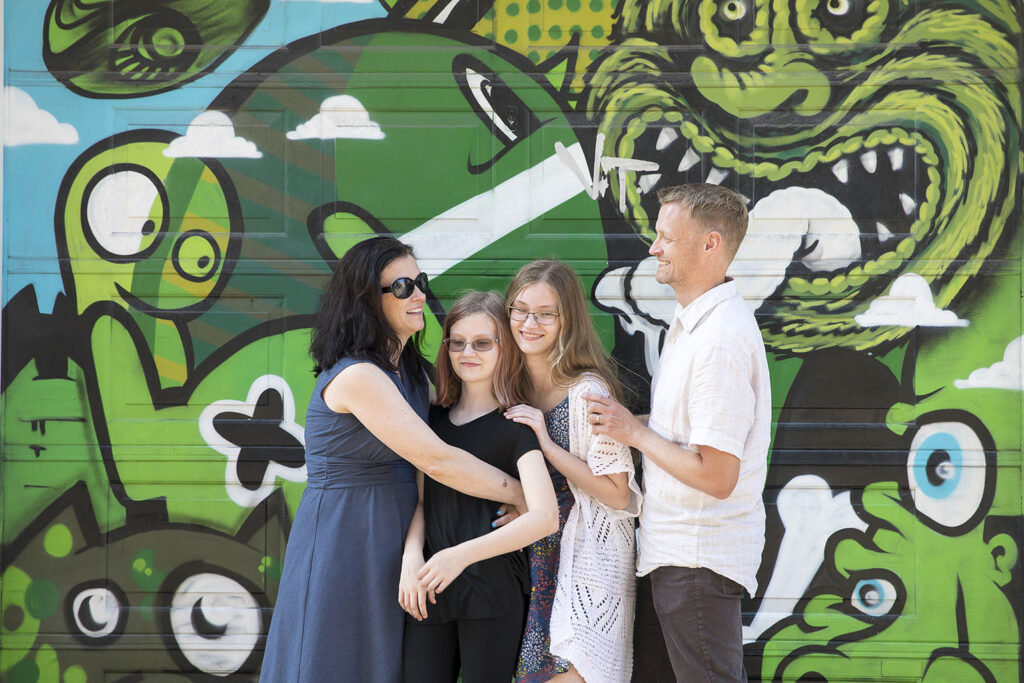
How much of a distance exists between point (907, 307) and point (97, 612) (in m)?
3.68

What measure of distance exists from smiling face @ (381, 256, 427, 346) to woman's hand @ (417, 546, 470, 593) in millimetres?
695

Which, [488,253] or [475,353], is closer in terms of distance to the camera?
[475,353]

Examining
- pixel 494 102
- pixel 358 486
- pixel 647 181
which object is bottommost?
pixel 358 486

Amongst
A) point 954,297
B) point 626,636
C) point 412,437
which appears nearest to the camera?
point 412,437

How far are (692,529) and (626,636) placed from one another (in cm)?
44

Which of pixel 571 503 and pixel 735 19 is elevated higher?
pixel 735 19

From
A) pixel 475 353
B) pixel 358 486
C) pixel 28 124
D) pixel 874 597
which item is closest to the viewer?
pixel 358 486

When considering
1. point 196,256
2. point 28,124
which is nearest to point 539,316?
point 196,256

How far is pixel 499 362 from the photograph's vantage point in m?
2.79

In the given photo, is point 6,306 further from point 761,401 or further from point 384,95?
point 761,401

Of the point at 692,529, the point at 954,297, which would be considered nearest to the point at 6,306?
the point at 692,529

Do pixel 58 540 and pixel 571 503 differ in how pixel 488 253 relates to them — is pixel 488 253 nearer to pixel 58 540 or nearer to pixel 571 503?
pixel 571 503

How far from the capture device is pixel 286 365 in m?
3.69

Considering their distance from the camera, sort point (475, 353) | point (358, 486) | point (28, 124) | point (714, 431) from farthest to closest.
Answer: point (28, 124)
point (475, 353)
point (358, 486)
point (714, 431)
